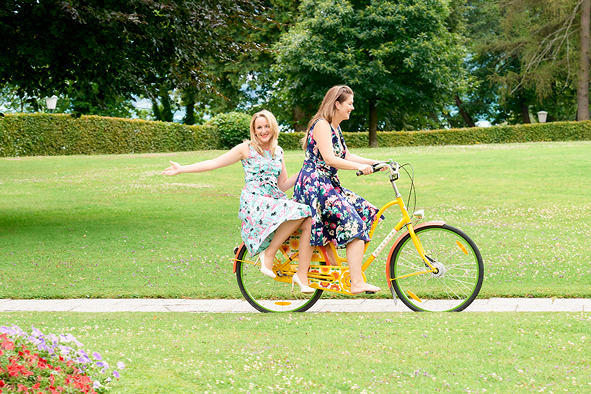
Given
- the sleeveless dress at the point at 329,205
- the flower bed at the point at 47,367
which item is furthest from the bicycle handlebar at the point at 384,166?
the flower bed at the point at 47,367

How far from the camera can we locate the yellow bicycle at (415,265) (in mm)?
5629

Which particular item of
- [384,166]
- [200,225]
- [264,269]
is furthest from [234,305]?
[200,225]

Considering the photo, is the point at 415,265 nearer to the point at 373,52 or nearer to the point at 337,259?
the point at 337,259

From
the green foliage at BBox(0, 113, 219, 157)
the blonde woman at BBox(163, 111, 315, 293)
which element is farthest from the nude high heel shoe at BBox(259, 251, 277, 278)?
the green foliage at BBox(0, 113, 219, 157)

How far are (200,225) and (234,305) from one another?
591 centimetres

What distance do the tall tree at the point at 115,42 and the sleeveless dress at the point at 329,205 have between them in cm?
560

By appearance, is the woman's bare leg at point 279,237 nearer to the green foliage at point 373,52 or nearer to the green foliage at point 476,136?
the green foliage at point 373,52

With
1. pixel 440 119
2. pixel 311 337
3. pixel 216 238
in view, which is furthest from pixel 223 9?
pixel 440 119

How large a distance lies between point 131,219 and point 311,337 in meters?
9.05

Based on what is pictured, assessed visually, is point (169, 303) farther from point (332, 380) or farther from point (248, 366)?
point (332, 380)

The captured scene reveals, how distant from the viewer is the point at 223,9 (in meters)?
12.1

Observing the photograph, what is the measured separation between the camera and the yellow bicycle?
5629 mm

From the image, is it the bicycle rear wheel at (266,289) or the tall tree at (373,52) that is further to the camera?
the tall tree at (373,52)

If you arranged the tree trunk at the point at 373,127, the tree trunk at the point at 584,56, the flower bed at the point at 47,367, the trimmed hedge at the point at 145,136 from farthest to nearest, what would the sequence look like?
1. the tree trunk at the point at 584,56
2. the tree trunk at the point at 373,127
3. the trimmed hedge at the point at 145,136
4. the flower bed at the point at 47,367
